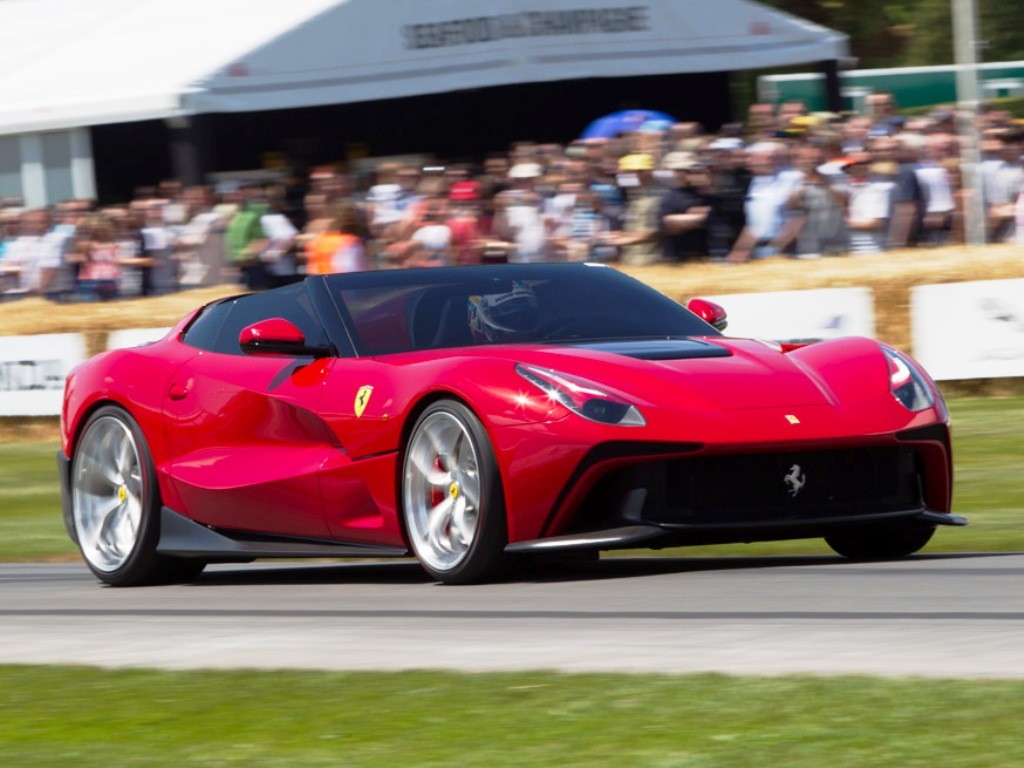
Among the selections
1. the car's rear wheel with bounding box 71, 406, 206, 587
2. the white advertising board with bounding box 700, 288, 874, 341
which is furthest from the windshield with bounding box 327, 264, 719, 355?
the white advertising board with bounding box 700, 288, 874, 341

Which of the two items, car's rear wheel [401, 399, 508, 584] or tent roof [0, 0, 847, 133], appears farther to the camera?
tent roof [0, 0, 847, 133]

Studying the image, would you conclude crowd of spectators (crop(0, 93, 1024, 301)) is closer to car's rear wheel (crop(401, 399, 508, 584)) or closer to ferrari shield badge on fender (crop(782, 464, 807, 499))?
car's rear wheel (crop(401, 399, 508, 584))

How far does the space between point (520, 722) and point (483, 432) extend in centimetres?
265

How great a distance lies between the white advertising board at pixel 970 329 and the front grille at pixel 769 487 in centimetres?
726

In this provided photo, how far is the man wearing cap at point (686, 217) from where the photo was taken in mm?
16891

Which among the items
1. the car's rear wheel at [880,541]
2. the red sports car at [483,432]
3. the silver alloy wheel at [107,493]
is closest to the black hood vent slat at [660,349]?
the red sports car at [483,432]

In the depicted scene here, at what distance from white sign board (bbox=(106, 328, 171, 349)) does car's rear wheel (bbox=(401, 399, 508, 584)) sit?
1012 centimetres

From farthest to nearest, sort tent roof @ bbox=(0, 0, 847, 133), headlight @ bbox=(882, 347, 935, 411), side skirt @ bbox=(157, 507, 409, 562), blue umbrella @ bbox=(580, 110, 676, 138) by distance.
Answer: tent roof @ bbox=(0, 0, 847, 133), blue umbrella @ bbox=(580, 110, 676, 138), side skirt @ bbox=(157, 507, 409, 562), headlight @ bbox=(882, 347, 935, 411)

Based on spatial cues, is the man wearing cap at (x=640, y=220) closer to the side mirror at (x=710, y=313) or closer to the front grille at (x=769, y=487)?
the side mirror at (x=710, y=313)

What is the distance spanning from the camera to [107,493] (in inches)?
371

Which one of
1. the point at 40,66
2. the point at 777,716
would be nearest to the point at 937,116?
the point at 40,66

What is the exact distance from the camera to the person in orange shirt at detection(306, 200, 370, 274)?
15633mm

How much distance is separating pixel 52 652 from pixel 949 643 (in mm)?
2826

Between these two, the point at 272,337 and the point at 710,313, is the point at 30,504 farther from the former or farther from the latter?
the point at 710,313
